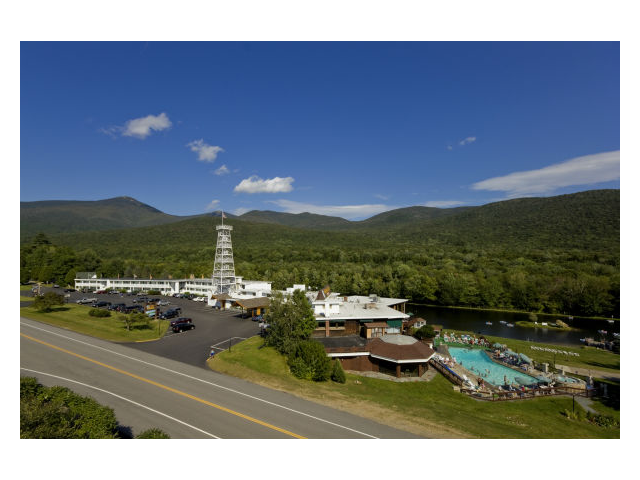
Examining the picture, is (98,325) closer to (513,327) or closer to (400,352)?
(400,352)

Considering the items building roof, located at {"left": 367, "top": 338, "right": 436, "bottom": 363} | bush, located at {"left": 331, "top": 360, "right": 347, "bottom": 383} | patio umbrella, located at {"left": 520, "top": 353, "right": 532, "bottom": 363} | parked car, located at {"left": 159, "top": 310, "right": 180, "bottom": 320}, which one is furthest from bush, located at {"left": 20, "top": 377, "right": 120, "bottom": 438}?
patio umbrella, located at {"left": 520, "top": 353, "right": 532, "bottom": 363}

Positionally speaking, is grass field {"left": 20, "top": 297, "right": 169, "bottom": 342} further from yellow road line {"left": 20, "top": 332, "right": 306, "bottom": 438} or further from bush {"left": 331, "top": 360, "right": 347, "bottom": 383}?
bush {"left": 331, "top": 360, "right": 347, "bottom": 383}

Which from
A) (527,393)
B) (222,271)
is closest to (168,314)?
(222,271)

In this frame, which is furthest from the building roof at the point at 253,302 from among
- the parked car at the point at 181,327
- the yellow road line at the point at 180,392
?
the yellow road line at the point at 180,392

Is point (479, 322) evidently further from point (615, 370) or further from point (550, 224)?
point (550, 224)

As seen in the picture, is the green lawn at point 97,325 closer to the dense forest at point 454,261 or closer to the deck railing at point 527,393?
the deck railing at point 527,393
